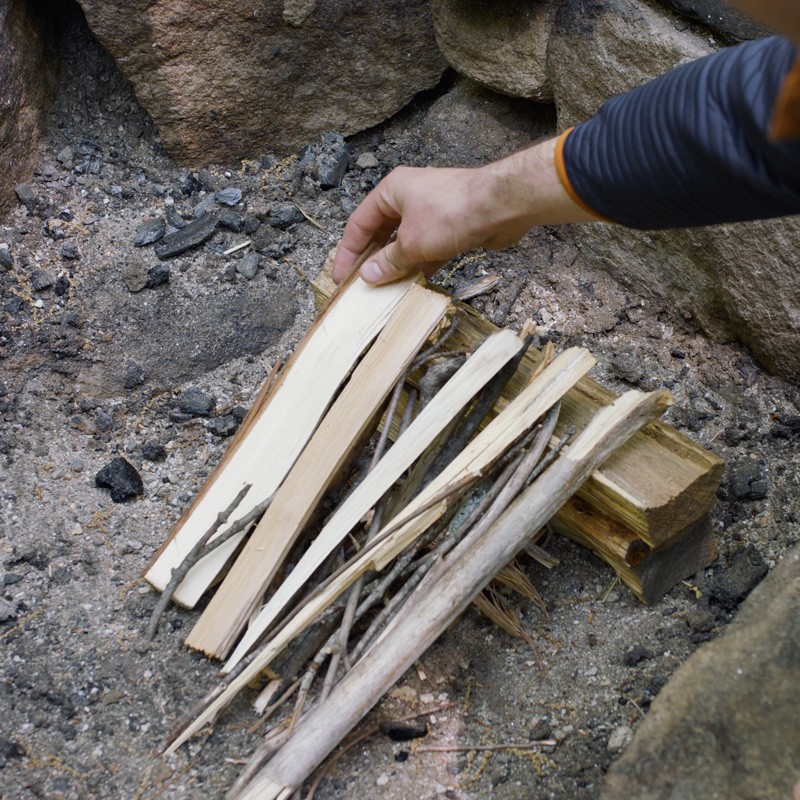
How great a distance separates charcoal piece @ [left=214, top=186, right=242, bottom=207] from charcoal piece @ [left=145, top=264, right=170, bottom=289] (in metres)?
0.39

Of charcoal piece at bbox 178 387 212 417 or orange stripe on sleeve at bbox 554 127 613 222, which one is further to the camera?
charcoal piece at bbox 178 387 212 417

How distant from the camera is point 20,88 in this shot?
10.8ft

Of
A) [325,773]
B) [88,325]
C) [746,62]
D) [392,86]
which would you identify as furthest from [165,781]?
[392,86]

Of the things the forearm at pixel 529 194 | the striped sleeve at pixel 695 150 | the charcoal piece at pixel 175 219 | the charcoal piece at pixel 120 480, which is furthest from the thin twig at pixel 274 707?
the charcoal piece at pixel 175 219

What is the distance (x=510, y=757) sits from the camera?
2.05 meters

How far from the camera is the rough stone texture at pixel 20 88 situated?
3205mm

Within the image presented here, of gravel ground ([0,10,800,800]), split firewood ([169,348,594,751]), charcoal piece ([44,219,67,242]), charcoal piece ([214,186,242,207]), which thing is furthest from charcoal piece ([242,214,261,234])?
split firewood ([169,348,594,751])

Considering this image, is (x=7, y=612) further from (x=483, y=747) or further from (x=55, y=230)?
(x=55, y=230)

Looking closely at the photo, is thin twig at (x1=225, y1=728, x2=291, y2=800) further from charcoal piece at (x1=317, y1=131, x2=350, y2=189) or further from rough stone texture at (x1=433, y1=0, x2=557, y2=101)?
rough stone texture at (x1=433, y1=0, x2=557, y2=101)

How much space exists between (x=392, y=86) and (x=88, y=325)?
1471 millimetres

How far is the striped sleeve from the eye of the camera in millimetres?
1700

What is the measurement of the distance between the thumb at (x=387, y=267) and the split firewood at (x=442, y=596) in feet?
2.05

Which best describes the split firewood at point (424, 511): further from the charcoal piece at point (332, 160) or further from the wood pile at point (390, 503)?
the charcoal piece at point (332, 160)

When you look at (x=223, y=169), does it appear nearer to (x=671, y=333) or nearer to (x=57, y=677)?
(x=671, y=333)
